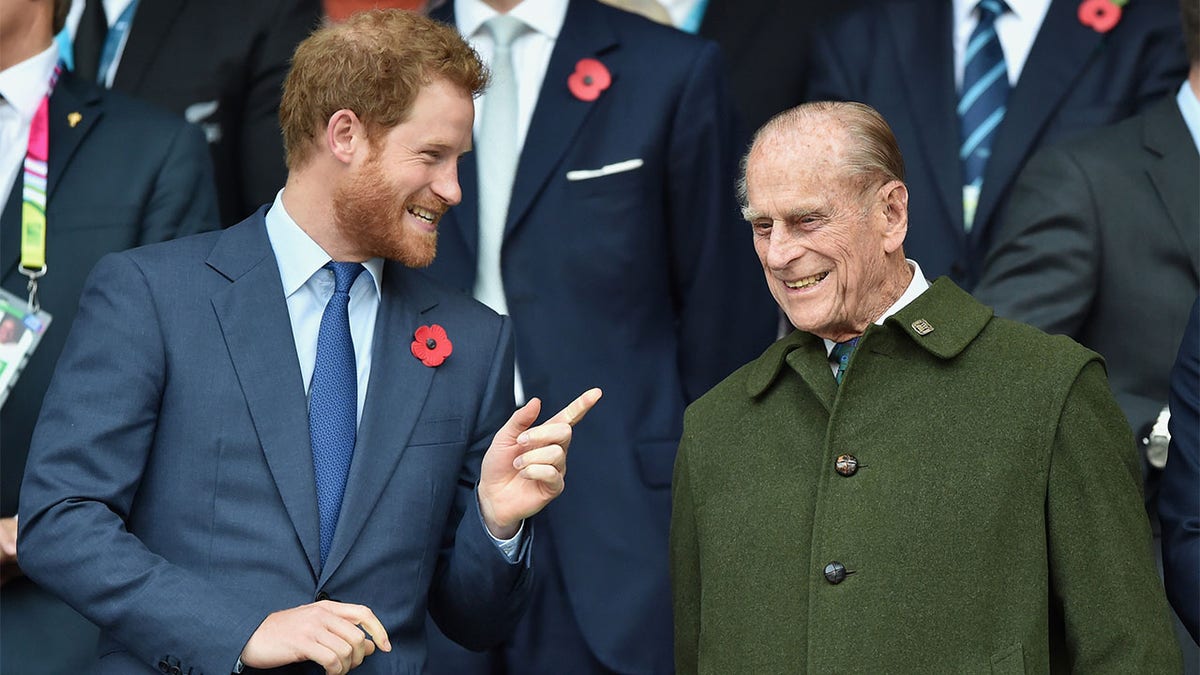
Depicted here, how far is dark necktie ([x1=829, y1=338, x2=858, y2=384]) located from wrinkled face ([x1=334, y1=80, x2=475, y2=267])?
748 millimetres

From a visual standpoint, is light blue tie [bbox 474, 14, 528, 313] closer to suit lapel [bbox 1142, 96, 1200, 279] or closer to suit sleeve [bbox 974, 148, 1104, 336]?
suit sleeve [bbox 974, 148, 1104, 336]

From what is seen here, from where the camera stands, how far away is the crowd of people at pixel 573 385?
2.99 metres

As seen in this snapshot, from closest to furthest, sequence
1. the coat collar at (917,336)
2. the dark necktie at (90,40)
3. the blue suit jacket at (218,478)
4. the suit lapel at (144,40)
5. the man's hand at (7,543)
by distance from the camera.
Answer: the blue suit jacket at (218,478) → the coat collar at (917,336) → the man's hand at (7,543) → the suit lapel at (144,40) → the dark necktie at (90,40)

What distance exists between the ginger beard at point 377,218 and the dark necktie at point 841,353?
75 centimetres

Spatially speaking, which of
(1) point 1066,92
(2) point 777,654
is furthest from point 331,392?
(1) point 1066,92

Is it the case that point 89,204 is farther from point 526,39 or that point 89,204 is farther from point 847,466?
point 847,466

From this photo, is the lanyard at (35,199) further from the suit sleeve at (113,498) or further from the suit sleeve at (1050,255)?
the suit sleeve at (1050,255)

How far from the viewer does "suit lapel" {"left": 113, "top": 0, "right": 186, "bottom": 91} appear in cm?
470

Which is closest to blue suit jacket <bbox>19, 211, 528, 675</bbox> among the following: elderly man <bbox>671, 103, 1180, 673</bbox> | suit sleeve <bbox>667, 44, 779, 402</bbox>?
elderly man <bbox>671, 103, 1180, 673</bbox>

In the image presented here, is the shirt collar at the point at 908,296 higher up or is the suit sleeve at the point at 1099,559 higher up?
the shirt collar at the point at 908,296

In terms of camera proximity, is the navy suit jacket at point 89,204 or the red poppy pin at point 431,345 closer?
the red poppy pin at point 431,345

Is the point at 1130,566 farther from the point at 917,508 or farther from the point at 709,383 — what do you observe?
the point at 709,383

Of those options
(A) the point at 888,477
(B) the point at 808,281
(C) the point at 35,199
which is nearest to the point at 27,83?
(C) the point at 35,199

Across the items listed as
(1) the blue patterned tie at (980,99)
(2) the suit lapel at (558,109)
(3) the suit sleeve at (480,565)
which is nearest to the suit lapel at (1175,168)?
(1) the blue patterned tie at (980,99)
